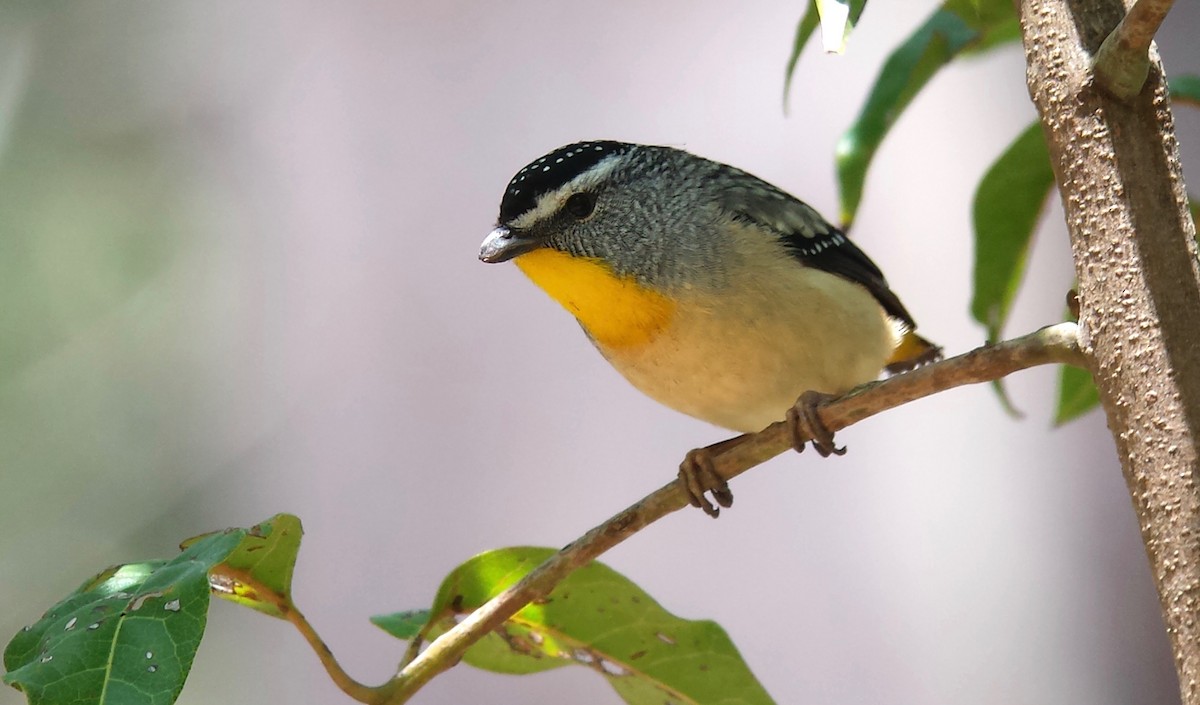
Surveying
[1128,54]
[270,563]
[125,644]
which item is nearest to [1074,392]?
[1128,54]

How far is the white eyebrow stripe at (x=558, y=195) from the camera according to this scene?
169cm

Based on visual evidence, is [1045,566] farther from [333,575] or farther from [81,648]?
[81,648]

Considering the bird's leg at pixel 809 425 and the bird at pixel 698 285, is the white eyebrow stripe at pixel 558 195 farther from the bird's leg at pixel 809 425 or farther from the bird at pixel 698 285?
the bird's leg at pixel 809 425

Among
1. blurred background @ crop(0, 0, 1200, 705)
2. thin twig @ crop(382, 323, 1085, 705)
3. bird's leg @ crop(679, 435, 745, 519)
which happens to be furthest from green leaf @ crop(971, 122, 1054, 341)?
blurred background @ crop(0, 0, 1200, 705)

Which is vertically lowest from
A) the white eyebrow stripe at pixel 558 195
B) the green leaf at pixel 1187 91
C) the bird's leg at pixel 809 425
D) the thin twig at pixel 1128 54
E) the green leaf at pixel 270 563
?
the green leaf at pixel 270 563

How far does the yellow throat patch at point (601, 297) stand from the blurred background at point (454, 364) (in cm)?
200

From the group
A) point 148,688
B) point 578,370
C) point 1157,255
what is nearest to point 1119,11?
point 1157,255

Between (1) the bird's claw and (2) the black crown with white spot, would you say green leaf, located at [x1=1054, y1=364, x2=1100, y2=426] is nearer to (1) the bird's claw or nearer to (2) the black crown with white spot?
(1) the bird's claw

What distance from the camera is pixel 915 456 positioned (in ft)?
13.1

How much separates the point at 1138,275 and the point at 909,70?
81 cm

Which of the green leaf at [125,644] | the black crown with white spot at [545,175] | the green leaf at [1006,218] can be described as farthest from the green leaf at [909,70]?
the green leaf at [125,644]

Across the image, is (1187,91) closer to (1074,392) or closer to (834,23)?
(1074,392)

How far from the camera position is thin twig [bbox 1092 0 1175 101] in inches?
30.7

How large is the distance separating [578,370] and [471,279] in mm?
490
